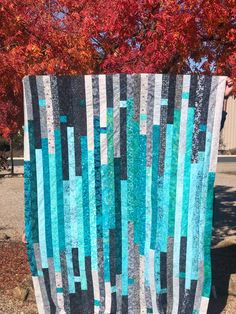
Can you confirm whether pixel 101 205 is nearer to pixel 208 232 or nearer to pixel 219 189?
pixel 208 232

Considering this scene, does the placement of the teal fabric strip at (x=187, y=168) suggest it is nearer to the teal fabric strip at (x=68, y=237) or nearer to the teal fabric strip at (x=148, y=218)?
the teal fabric strip at (x=148, y=218)

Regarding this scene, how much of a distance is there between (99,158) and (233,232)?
4.40 metres

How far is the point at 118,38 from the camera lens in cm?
406

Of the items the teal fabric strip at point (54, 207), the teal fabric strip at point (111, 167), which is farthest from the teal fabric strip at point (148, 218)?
the teal fabric strip at point (54, 207)

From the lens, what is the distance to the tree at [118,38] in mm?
3656

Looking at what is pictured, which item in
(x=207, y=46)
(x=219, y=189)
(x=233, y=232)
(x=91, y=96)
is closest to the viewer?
(x=91, y=96)

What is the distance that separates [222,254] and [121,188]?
8.37 feet

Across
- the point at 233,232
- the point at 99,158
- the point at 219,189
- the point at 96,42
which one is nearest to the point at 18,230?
the point at 233,232

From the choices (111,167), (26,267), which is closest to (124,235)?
A: (111,167)

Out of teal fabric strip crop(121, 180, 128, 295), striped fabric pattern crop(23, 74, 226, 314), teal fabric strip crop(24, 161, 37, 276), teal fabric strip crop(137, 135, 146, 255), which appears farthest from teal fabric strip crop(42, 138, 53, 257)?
teal fabric strip crop(137, 135, 146, 255)

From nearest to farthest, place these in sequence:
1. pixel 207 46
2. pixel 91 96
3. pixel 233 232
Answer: pixel 91 96, pixel 207 46, pixel 233 232

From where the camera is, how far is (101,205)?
10.8ft

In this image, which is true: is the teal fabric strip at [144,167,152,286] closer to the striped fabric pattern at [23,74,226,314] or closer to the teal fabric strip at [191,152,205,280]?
the striped fabric pattern at [23,74,226,314]

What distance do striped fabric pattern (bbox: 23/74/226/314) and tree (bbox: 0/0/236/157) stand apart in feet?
2.28
